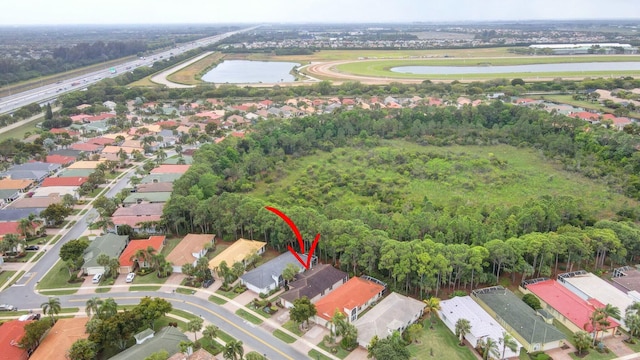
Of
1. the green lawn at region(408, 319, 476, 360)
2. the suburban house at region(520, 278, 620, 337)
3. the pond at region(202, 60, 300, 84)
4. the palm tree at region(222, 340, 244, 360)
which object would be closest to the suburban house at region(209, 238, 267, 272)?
the palm tree at region(222, 340, 244, 360)

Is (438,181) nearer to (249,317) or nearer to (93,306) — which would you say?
(249,317)

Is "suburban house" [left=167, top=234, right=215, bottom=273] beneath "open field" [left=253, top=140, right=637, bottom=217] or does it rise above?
beneath

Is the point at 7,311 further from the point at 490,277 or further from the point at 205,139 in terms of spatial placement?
the point at 205,139

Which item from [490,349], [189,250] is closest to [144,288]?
[189,250]

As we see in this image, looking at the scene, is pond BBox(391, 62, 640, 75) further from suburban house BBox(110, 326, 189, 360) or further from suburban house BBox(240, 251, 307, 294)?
suburban house BBox(110, 326, 189, 360)

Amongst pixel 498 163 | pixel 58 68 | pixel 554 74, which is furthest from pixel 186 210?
pixel 58 68

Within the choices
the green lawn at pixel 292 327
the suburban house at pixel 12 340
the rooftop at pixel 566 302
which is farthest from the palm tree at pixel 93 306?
the rooftop at pixel 566 302

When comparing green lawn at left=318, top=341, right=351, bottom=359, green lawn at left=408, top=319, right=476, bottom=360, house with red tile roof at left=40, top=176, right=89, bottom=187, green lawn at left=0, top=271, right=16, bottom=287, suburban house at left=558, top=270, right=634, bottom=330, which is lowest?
green lawn at left=0, top=271, right=16, bottom=287
